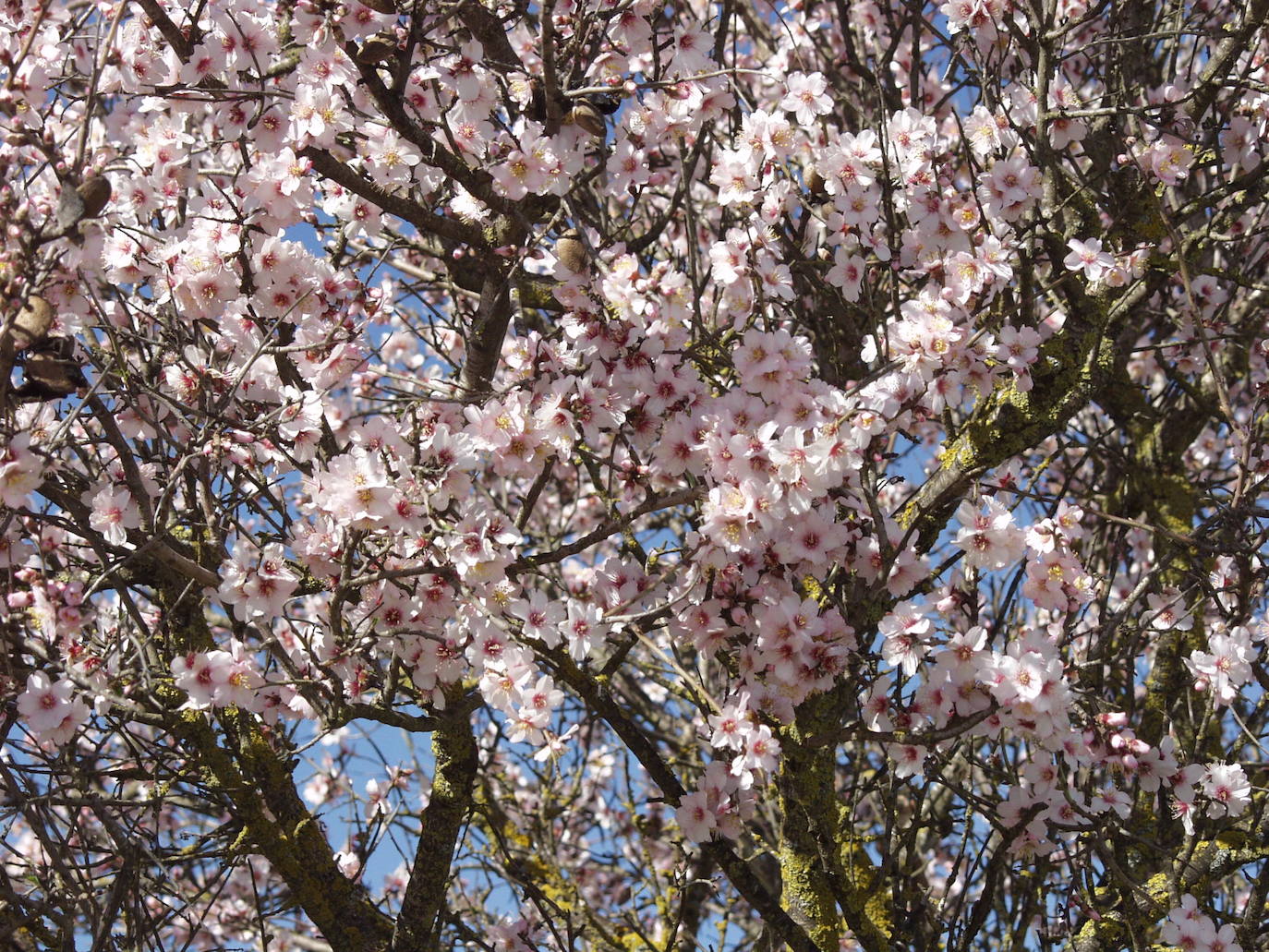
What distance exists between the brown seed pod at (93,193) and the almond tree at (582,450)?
3 centimetres

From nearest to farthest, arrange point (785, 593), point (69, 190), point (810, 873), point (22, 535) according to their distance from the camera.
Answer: point (69, 190) → point (785, 593) → point (22, 535) → point (810, 873)

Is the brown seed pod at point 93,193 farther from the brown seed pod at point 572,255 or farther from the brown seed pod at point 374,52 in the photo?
Result: the brown seed pod at point 572,255

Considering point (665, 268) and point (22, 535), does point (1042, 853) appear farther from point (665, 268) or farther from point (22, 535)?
point (22, 535)

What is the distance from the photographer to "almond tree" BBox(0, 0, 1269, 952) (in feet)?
9.87

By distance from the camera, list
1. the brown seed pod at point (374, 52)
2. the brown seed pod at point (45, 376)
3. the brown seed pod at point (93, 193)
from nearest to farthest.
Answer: the brown seed pod at point (93, 193) → the brown seed pod at point (45, 376) → the brown seed pod at point (374, 52)

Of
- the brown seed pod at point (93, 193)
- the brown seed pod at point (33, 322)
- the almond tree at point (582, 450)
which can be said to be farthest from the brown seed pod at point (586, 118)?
the brown seed pod at point (33, 322)

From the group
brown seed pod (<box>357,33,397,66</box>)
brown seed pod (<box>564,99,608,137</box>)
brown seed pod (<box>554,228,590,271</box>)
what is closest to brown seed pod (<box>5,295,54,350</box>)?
Answer: brown seed pod (<box>357,33,397,66</box>)

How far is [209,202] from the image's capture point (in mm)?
3467

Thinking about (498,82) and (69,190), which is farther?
(498,82)

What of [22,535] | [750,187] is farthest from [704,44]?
[22,535]

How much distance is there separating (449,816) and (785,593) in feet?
4.69

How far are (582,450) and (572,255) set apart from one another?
84cm

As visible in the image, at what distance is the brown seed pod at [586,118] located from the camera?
3268mm

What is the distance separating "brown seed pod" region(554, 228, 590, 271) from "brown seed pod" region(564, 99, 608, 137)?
34 cm
